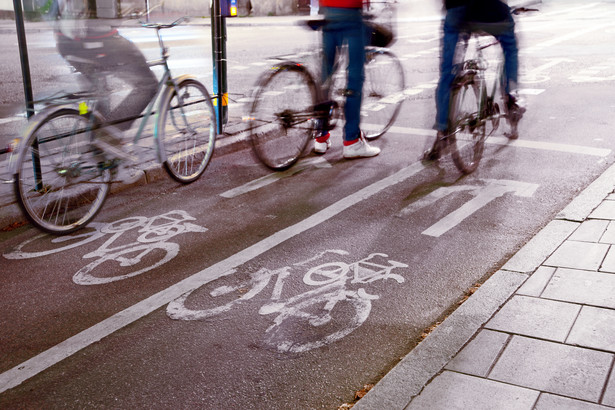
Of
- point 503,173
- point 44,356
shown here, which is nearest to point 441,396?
point 44,356

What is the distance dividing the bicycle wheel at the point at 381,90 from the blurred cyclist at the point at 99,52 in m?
2.07

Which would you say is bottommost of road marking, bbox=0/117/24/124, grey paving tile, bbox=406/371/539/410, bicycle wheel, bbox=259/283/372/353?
bicycle wheel, bbox=259/283/372/353

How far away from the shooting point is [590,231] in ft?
15.0

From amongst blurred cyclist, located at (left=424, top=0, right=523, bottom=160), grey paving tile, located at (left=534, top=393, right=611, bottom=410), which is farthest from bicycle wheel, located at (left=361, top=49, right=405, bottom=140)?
grey paving tile, located at (left=534, top=393, right=611, bottom=410)

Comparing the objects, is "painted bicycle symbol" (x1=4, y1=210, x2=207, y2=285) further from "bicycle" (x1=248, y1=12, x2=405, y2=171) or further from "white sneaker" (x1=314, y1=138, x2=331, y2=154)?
"white sneaker" (x1=314, y1=138, x2=331, y2=154)

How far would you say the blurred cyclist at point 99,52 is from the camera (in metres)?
5.51

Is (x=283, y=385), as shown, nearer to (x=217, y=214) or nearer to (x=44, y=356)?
(x=44, y=356)

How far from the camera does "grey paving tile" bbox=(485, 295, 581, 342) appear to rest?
3262 mm

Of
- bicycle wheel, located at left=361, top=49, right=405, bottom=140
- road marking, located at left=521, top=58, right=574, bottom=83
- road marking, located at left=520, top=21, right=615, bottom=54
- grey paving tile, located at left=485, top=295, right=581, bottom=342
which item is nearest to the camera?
grey paving tile, located at left=485, top=295, right=581, bottom=342

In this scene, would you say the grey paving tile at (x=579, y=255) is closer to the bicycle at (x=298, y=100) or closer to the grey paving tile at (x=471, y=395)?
the grey paving tile at (x=471, y=395)

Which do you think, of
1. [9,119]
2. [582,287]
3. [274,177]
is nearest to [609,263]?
[582,287]

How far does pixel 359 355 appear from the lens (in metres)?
3.29

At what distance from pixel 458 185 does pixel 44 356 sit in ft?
12.2

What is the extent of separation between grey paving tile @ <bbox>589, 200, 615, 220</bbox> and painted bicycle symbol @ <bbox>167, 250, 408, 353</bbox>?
157 cm
